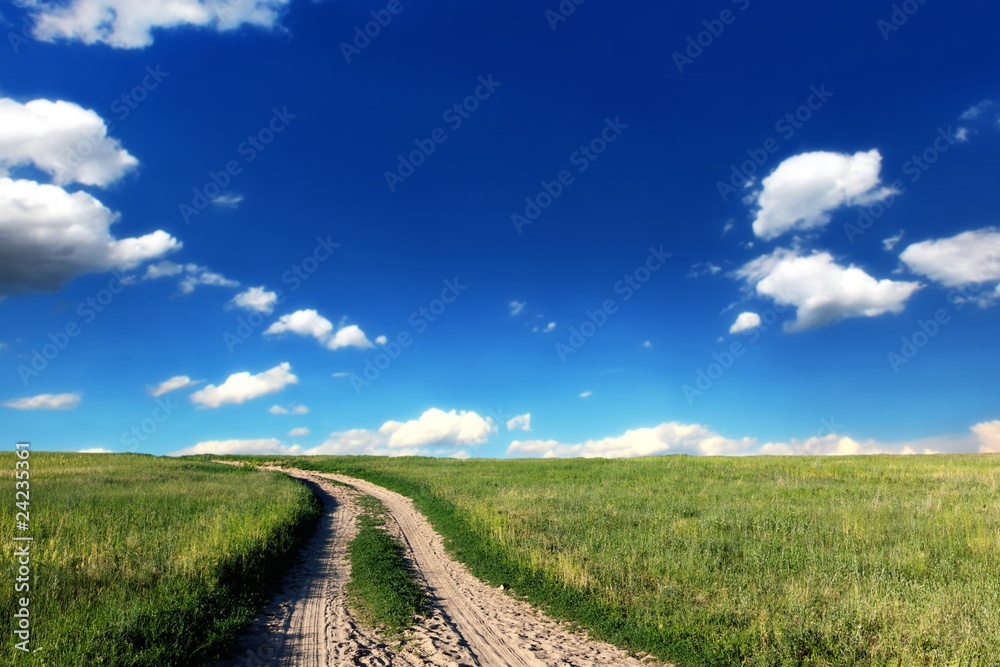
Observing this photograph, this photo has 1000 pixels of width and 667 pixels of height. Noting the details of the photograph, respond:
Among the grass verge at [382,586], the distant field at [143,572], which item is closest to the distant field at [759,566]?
the grass verge at [382,586]

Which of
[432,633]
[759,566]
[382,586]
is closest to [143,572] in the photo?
[382,586]

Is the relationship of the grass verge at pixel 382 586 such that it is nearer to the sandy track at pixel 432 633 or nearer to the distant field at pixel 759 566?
the sandy track at pixel 432 633

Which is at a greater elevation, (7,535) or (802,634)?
(7,535)

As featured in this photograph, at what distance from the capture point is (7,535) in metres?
13.9

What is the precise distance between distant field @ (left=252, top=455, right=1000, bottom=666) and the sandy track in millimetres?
652

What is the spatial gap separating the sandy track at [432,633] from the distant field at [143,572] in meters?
0.70

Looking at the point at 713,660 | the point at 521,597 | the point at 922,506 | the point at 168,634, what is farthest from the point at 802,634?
the point at 922,506

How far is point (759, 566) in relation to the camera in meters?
11.4

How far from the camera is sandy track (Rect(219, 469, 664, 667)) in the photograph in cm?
796

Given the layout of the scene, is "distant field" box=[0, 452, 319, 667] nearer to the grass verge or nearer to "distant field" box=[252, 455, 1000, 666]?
the grass verge

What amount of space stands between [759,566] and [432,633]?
22.7 feet

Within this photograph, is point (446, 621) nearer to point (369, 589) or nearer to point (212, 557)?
point (369, 589)

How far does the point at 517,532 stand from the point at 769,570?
6597 millimetres

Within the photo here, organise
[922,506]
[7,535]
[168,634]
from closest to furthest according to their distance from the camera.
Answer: [168,634]
[7,535]
[922,506]
